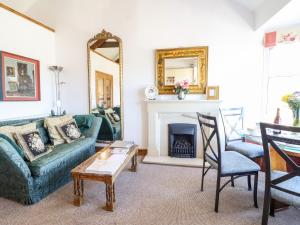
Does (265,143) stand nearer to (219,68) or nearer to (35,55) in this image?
(219,68)

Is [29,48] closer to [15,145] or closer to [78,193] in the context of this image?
[15,145]

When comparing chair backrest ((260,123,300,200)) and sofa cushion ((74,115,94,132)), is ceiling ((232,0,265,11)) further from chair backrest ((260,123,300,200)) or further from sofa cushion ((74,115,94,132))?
sofa cushion ((74,115,94,132))

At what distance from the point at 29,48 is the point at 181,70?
2.77m

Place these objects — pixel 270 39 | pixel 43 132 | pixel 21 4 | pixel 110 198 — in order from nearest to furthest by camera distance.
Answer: pixel 110 198 → pixel 43 132 → pixel 270 39 → pixel 21 4

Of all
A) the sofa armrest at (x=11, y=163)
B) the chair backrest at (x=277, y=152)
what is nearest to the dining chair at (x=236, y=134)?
the chair backrest at (x=277, y=152)

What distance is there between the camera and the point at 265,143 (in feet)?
5.00

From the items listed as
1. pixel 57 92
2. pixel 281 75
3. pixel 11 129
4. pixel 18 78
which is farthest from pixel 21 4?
pixel 281 75

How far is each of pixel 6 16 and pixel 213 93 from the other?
3.58 meters

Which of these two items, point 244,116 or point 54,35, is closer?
point 244,116

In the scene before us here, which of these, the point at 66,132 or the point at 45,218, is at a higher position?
the point at 66,132

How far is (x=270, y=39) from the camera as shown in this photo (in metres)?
3.32

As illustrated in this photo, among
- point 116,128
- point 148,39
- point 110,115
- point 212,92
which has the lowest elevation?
point 116,128

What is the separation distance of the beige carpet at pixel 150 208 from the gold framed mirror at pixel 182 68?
1.77m

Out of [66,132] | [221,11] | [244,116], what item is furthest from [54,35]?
[244,116]
